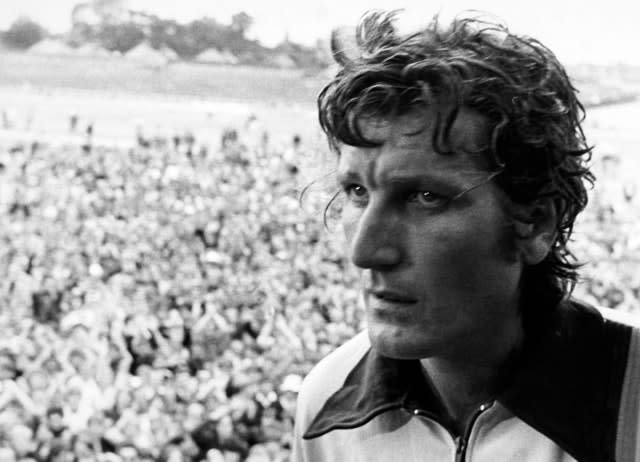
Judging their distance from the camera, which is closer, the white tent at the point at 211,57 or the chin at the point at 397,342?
the chin at the point at 397,342

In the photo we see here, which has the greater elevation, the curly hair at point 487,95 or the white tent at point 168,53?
the white tent at point 168,53

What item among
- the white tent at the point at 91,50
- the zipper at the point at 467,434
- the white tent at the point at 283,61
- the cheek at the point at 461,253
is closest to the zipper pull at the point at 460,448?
the zipper at the point at 467,434

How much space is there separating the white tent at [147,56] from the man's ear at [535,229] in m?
4.17

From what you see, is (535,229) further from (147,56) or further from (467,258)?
(147,56)

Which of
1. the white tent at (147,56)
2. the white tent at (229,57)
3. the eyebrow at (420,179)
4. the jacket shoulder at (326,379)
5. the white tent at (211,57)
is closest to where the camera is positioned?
the eyebrow at (420,179)

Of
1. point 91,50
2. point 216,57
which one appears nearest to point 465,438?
point 216,57

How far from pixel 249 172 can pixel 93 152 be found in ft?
2.67

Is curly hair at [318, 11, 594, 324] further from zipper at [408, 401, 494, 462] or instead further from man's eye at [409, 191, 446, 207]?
zipper at [408, 401, 494, 462]

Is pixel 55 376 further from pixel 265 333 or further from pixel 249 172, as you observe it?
pixel 249 172

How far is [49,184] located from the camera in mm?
4762

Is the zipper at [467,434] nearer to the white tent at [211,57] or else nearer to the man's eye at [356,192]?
the man's eye at [356,192]

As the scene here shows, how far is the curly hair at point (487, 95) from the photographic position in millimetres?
580

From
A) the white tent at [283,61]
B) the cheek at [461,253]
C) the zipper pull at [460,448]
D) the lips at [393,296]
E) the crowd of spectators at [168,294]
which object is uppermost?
the white tent at [283,61]

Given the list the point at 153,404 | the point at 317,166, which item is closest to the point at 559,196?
the point at 317,166
